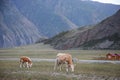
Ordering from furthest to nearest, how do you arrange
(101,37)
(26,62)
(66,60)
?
(101,37), (26,62), (66,60)

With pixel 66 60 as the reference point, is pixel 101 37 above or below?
above

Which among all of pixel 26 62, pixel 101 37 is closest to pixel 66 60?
pixel 26 62

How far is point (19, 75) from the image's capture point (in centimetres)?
2891

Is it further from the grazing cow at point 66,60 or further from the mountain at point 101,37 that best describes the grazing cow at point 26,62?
the mountain at point 101,37

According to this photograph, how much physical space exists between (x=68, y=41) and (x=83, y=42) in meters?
13.5

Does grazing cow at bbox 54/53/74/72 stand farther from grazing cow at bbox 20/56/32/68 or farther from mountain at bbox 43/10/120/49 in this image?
mountain at bbox 43/10/120/49

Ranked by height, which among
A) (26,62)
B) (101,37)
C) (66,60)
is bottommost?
(26,62)

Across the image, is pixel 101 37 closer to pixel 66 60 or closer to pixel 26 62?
pixel 26 62

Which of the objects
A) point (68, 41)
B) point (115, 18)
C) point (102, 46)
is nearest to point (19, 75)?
point (102, 46)

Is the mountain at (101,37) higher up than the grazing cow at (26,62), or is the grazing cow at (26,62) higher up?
the mountain at (101,37)

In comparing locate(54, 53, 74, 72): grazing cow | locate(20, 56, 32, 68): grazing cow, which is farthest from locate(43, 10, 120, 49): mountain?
locate(54, 53, 74, 72): grazing cow

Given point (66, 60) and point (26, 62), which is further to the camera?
point (26, 62)

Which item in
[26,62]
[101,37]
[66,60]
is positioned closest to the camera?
[66,60]

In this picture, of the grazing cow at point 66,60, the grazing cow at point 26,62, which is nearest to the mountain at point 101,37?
the grazing cow at point 26,62
